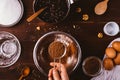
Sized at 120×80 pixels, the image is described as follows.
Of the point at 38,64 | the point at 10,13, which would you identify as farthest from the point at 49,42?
the point at 10,13

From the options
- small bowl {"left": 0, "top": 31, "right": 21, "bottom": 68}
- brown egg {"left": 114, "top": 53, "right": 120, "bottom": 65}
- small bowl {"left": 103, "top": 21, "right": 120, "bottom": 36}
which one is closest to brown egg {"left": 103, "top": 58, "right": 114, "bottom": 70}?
brown egg {"left": 114, "top": 53, "right": 120, "bottom": 65}

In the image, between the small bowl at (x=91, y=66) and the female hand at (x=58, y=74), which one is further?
the small bowl at (x=91, y=66)

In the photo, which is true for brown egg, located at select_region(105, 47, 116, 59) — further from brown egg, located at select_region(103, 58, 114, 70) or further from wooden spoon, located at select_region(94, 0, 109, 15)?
wooden spoon, located at select_region(94, 0, 109, 15)

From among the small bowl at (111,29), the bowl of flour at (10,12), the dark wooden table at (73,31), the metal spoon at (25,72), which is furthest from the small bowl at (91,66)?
the bowl of flour at (10,12)

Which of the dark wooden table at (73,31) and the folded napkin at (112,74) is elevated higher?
the dark wooden table at (73,31)

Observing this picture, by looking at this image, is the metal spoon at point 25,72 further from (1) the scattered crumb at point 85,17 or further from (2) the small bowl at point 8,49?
(1) the scattered crumb at point 85,17

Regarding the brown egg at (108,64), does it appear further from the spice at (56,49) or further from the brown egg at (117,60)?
the spice at (56,49)

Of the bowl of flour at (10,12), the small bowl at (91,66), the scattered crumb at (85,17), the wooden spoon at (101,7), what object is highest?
the bowl of flour at (10,12)
